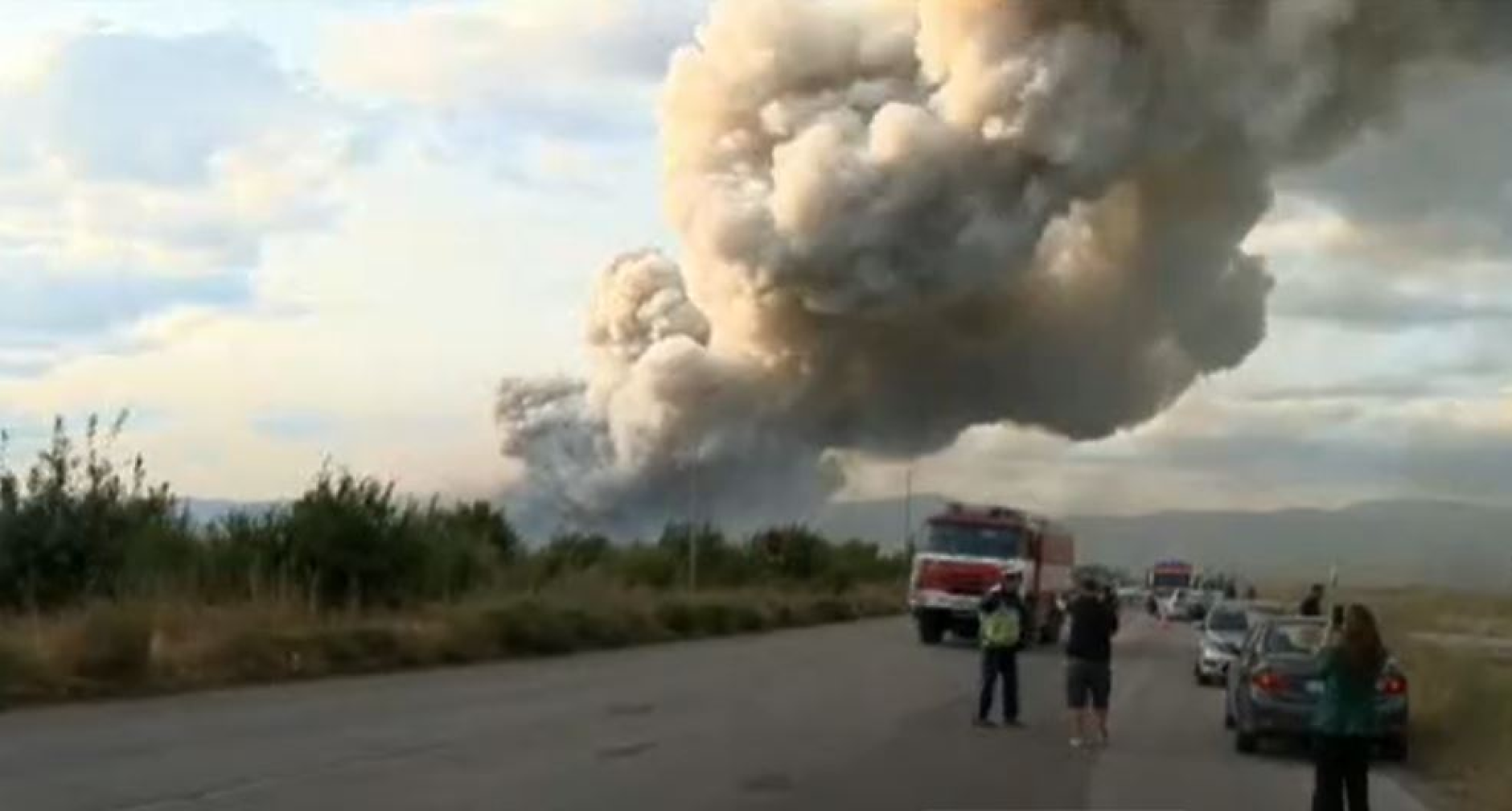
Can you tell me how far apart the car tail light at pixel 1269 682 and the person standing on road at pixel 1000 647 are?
2.93 m

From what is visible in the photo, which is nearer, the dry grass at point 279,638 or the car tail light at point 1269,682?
the car tail light at point 1269,682

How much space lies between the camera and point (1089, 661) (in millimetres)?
22469

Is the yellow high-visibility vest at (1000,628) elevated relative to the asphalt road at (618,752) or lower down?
elevated

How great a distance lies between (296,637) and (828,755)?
→ 48.0 ft

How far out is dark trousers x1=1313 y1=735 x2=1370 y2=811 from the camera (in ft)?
45.5

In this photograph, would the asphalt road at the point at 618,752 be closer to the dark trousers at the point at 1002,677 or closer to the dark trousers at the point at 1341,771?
the dark trousers at the point at 1002,677

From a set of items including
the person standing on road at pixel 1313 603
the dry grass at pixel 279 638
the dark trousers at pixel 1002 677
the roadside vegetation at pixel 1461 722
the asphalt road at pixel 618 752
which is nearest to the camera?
the asphalt road at pixel 618 752

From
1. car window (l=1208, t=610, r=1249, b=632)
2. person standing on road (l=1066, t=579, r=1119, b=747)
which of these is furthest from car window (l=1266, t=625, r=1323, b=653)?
car window (l=1208, t=610, r=1249, b=632)

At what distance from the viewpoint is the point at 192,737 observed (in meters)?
19.5

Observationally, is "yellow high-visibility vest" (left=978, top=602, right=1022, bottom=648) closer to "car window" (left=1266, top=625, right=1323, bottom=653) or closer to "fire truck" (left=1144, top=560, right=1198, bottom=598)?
"car window" (left=1266, top=625, right=1323, bottom=653)

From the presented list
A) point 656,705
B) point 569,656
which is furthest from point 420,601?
point 656,705

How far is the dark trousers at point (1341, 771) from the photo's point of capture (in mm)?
13859

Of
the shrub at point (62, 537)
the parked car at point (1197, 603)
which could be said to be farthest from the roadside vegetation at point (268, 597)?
the parked car at point (1197, 603)

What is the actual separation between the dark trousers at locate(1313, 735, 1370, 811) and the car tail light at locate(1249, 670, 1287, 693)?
27.8ft
